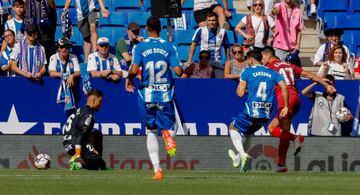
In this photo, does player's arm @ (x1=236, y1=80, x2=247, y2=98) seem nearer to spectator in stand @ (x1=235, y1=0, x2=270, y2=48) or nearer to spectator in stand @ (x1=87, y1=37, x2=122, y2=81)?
spectator in stand @ (x1=87, y1=37, x2=122, y2=81)

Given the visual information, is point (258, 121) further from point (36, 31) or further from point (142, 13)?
point (142, 13)

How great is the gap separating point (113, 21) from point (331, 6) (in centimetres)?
467

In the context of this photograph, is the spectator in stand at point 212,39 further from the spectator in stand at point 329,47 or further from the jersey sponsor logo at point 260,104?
the jersey sponsor logo at point 260,104

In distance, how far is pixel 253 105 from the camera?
1725 cm

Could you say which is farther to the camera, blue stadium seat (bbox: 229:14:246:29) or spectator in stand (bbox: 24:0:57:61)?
blue stadium seat (bbox: 229:14:246:29)

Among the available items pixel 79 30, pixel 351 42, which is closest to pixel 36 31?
pixel 79 30

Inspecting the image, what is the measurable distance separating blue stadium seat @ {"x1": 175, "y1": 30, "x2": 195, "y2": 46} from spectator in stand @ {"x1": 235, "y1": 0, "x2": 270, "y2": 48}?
2117 millimetres

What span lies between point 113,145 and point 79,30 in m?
3.93

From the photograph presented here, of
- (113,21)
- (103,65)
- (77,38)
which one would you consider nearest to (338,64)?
(103,65)

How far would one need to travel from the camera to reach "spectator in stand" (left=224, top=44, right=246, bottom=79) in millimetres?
20609

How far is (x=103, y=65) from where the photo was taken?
2039cm

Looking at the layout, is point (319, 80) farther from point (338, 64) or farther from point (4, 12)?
point (4, 12)

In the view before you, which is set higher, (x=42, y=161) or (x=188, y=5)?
(x=188, y=5)

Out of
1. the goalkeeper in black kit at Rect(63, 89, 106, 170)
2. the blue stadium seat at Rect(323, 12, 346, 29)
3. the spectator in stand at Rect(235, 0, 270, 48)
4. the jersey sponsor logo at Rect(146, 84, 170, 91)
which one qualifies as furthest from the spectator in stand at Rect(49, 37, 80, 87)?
the blue stadium seat at Rect(323, 12, 346, 29)
